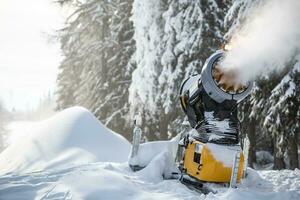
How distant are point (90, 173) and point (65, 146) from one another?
549 cm

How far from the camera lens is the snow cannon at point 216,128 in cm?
872

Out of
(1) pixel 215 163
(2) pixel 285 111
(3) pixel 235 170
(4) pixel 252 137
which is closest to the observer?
(3) pixel 235 170

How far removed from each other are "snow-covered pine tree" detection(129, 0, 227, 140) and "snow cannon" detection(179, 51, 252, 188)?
956 cm

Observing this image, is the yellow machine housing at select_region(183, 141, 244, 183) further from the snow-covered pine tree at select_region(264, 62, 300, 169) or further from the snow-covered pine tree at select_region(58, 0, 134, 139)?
the snow-covered pine tree at select_region(58, 0, 134, 139)

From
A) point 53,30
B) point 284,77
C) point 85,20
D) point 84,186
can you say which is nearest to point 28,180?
point 84,186

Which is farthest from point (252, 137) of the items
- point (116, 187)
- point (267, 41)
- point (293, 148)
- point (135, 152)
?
point (116, 187)

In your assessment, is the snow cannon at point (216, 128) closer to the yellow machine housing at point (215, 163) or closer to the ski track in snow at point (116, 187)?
the yellow machine housing at point (215, 163)

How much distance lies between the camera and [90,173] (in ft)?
28.8

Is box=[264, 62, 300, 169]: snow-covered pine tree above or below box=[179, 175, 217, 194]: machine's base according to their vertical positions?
above

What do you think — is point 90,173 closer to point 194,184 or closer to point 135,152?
point 135,152

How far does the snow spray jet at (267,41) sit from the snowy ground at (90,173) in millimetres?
2376

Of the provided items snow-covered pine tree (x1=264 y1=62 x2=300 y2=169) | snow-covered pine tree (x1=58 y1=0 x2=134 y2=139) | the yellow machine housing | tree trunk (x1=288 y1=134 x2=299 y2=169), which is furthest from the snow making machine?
snow-covered pine tree (x1=58 y1=0 x2=134 y2=139)

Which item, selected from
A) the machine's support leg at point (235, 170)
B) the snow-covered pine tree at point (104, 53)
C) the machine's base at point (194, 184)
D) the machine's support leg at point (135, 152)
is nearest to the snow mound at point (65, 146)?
the machine's support leg at point (135, 152)

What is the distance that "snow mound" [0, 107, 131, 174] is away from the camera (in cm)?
1323
